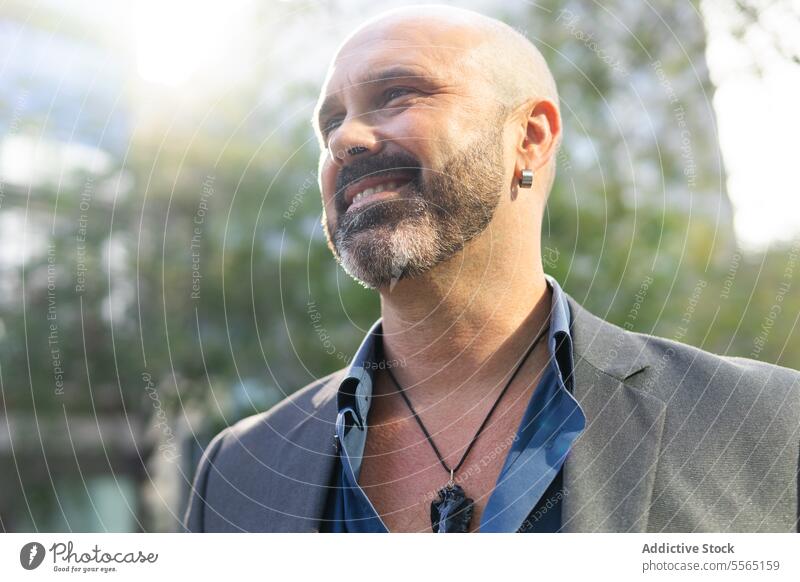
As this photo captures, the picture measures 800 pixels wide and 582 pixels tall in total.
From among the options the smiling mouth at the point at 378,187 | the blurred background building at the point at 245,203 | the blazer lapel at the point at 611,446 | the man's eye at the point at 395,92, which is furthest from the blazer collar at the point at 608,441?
the blurred background building at the point at 245,203

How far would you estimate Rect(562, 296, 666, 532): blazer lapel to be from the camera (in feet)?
4.12

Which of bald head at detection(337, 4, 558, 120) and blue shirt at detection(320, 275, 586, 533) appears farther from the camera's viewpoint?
bald head at detection(337, 4, 558, 120)

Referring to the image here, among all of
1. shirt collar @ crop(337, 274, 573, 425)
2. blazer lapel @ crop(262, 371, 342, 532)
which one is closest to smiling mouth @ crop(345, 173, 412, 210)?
shirt collar @ crop(337, 274, 573, 425)

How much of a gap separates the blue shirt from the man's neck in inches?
2.3

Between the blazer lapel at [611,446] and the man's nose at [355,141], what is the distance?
511 millimetres

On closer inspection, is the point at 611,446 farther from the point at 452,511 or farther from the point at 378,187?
the point at 378,187

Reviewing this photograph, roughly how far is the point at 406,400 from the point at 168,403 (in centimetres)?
208

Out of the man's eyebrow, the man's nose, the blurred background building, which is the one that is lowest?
the blurred background building

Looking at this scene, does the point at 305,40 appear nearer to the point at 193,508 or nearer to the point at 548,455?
the point at 193,508

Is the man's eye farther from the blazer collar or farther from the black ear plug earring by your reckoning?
the blazer collar

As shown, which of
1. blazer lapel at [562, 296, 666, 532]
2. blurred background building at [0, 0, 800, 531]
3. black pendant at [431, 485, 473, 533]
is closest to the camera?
blazer lapel at [562, 296, 666, 532]

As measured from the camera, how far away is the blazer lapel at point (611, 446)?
49.5 inches
